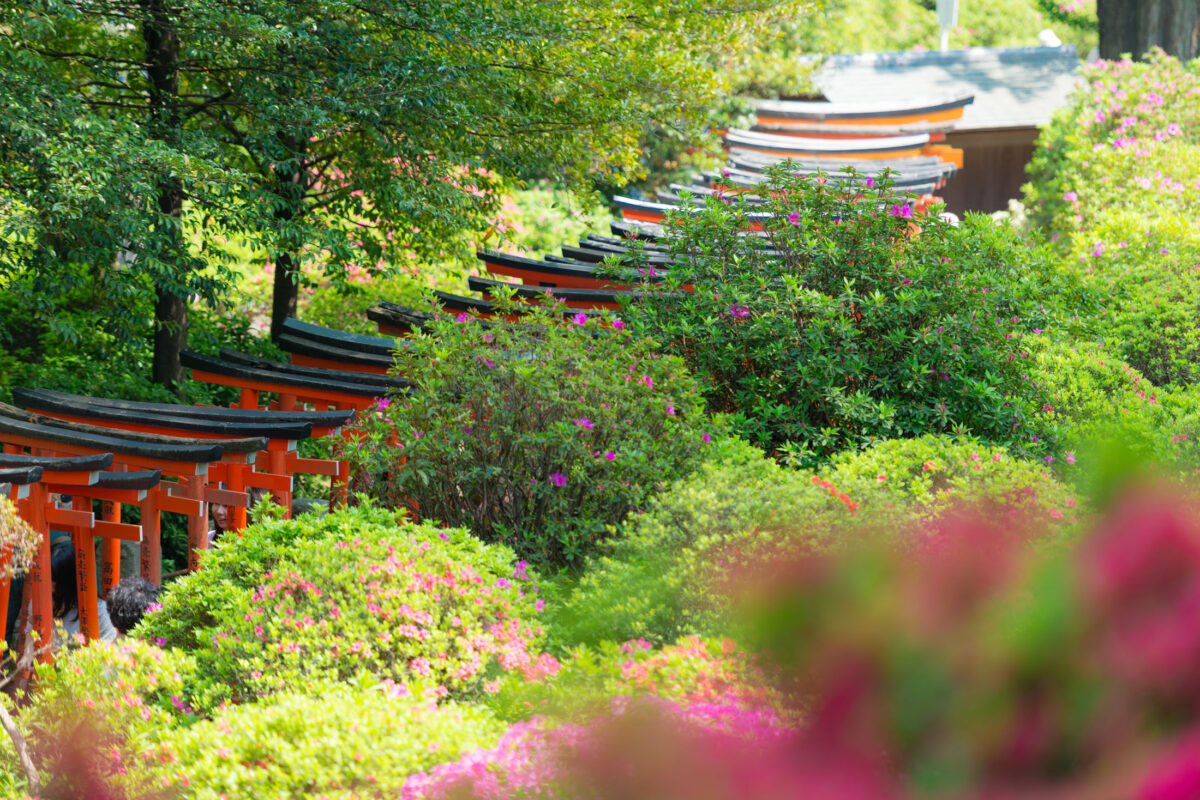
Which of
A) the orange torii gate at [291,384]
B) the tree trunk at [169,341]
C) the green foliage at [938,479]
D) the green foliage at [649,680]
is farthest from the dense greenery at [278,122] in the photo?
the green foliage at [649,680]

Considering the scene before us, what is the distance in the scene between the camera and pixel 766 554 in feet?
13.2

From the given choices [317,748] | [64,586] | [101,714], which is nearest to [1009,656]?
[317,748]

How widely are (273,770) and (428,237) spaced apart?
303 inches

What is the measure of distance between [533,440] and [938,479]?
202 cm

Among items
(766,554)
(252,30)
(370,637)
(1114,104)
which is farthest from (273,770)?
(1114,104)

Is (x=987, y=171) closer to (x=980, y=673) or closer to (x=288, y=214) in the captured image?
(x=288, y=214)

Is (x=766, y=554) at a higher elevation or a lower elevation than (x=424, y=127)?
lower

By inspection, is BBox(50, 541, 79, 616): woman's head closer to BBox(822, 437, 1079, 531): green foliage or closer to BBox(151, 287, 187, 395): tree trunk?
BBox(151, 287, 187, 395): tree trunk

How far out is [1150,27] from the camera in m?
19.5

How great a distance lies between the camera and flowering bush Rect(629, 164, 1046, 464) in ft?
21.4

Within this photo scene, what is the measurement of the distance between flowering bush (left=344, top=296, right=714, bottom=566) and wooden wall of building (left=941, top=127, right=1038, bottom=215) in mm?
19554

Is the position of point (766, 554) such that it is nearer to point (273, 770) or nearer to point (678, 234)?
point (273, 770)

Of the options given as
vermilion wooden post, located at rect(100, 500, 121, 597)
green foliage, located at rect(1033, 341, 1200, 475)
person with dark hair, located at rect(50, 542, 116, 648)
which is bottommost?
person with dark hair, located at rect(50, 542, 116, 648)

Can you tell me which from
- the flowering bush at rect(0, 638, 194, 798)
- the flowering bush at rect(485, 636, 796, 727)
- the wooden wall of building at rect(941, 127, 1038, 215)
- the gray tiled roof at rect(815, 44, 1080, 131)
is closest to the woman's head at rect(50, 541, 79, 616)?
the flowering bush at rect(0, 638, 194, 798)
